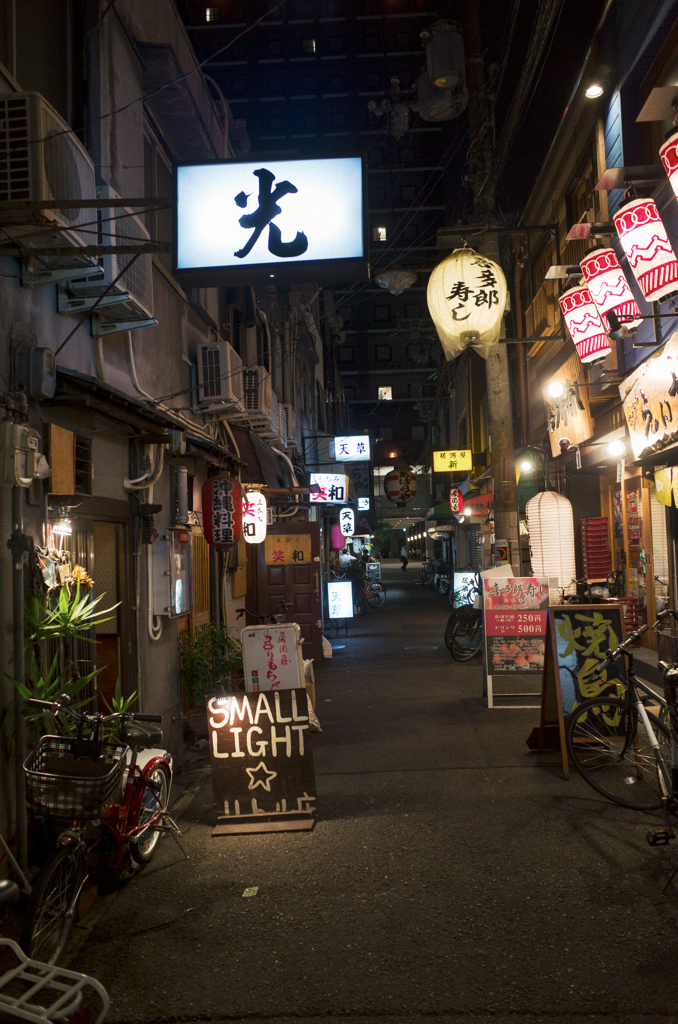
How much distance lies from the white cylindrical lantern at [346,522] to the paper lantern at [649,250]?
20386 millimetres

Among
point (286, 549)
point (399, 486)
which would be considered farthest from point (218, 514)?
point (399, 486)

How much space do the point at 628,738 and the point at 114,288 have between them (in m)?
6.64

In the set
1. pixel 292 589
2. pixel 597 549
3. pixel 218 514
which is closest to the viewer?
pixel 218 514

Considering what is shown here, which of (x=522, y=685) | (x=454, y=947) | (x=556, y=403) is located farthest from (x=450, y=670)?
(x=454, y=947)

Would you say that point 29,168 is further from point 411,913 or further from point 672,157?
point 411,913

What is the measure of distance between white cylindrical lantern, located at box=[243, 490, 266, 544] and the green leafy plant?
11.0ft

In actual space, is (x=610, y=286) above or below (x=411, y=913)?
above

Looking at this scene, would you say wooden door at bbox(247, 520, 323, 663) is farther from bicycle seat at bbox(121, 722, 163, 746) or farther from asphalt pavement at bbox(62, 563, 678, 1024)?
bicycle seat at bbox(121, 722, 163, 746)

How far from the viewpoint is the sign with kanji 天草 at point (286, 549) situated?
15.8 m

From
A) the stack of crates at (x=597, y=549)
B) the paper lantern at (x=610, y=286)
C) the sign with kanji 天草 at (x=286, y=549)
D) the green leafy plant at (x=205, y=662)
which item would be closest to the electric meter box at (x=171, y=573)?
the green leafy plant at (x=205, y=662)

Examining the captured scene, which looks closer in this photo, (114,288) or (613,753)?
(114,288)

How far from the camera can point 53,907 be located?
4.36m

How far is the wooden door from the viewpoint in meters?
15.7

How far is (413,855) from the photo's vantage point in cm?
575
